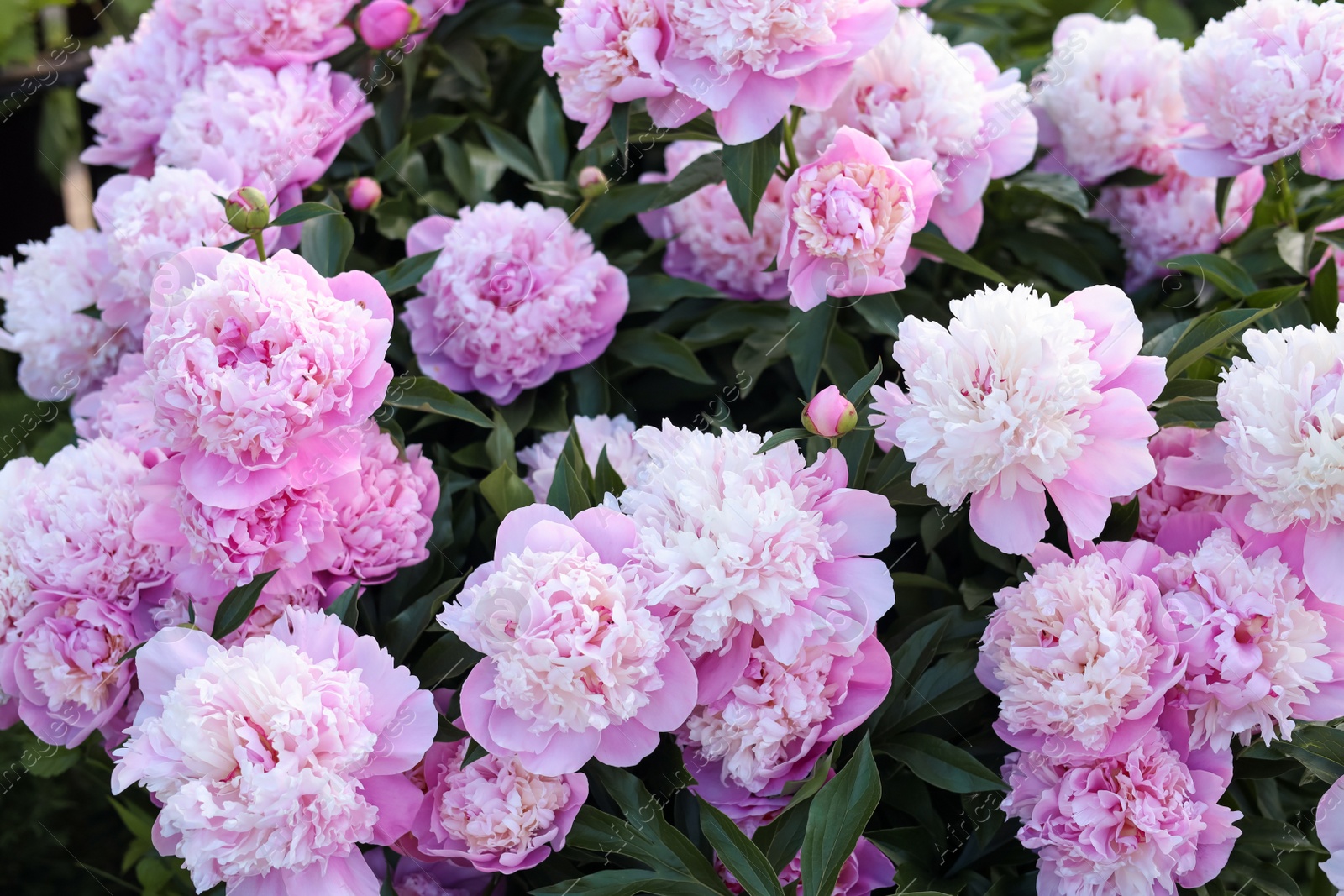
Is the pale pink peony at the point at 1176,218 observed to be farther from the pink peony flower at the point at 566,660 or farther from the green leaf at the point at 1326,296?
the pink peony flower at the point at 566,660

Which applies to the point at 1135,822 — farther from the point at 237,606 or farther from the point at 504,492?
the point at 237,606

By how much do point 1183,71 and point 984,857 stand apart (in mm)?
663

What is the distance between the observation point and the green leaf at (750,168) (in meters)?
0.84

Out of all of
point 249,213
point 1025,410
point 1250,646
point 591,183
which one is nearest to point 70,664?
point 249,213

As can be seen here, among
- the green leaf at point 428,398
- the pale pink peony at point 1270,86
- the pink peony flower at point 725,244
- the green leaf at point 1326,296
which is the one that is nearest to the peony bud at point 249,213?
the green leaf at point 428,398

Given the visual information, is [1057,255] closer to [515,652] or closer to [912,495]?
[912,495]

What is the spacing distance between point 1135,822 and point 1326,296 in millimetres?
510

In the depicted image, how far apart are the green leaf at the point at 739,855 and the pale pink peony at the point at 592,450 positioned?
263 millimetres

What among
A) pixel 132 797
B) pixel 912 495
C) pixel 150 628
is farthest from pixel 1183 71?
pixel 132 797

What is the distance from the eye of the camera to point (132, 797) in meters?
1.20

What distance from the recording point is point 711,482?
2.30 feet

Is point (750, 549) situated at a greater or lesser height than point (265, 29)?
lesser

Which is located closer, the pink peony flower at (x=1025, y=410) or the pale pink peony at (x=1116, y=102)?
the pink peony flower at (x=1025, y=410)

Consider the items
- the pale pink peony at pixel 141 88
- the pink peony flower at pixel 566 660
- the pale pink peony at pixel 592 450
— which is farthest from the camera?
the pale pink peony at pixel 141 88
